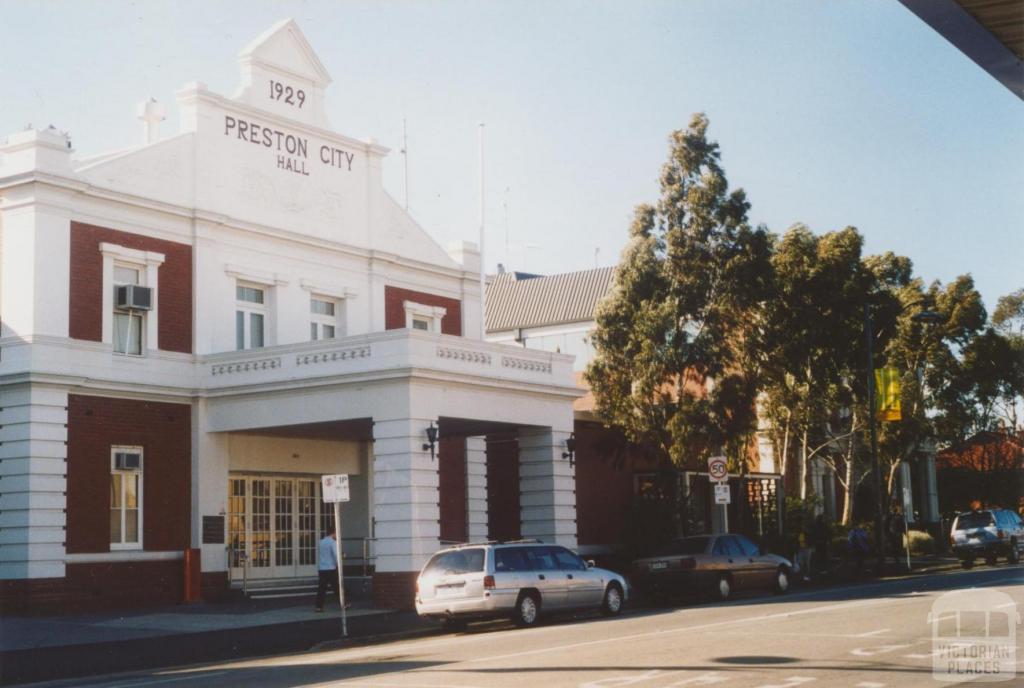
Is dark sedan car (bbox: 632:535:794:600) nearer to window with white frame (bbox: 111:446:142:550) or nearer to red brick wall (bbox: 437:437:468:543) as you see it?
red brick wall (bbox: 437:437:468:543)

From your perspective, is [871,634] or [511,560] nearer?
[871,634]

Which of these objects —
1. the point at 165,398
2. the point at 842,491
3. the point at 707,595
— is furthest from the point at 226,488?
the point at 842,491

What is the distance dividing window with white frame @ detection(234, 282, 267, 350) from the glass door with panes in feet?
11.2

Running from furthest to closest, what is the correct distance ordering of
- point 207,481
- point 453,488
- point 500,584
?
point 453,488, point 207,481, point 500,584

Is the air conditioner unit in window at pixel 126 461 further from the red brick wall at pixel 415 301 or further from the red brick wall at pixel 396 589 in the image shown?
the red brick wall at pixel 415 301

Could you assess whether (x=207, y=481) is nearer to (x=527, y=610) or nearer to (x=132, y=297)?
(x=132, y=297)

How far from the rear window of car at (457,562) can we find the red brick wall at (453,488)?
12824mm

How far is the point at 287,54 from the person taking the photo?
3362 centimetres

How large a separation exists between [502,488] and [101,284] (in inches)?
551

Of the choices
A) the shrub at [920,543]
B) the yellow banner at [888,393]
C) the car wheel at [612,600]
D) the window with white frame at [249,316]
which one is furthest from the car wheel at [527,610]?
the shrub at [920,543]

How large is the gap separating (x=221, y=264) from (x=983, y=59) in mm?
27376

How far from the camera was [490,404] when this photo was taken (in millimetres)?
29500

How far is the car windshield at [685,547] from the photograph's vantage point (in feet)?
90.1

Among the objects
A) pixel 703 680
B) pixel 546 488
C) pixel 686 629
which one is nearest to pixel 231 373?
pixel 546 488
